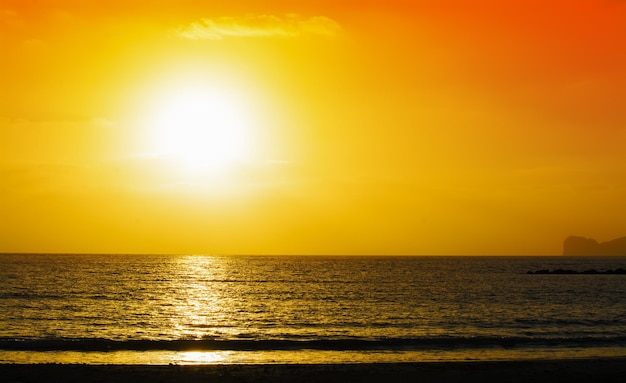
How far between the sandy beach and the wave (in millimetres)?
9016

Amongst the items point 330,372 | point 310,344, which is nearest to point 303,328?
point 310,344

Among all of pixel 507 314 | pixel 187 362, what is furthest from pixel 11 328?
pixel 507 314

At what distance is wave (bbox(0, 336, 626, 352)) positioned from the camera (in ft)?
140

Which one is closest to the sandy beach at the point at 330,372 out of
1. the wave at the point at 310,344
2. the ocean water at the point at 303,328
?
the ocean water at the point at 303,328

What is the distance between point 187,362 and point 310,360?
6.62 metres

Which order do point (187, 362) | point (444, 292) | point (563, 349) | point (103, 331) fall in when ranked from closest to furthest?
point (187, 362), point (563, 349), point (103, 331), point (444, 292)

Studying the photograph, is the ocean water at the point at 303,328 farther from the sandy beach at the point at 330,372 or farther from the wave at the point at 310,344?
the sandy beach at the point at 330,372

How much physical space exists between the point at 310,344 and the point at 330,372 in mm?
12594

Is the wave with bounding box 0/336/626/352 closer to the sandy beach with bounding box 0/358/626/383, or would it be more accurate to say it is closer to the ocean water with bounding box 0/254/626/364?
the ocean water with bounding box 0/254/626/364

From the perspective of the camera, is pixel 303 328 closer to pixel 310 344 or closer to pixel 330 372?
pixel 310 344

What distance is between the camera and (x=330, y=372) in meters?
32.0

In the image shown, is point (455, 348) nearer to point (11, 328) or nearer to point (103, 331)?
point (103, 331)

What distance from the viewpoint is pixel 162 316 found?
205ft

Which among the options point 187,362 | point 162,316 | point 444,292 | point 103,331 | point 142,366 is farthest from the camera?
point 444,292
